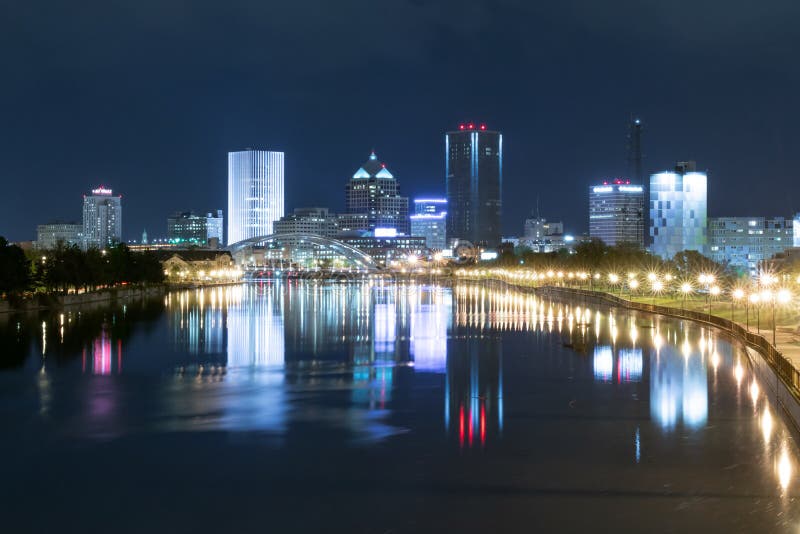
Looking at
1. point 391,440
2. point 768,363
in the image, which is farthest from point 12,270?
point 768,363

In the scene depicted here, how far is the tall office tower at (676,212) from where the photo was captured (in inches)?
5896

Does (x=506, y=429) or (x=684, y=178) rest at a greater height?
(x=684, y=178)

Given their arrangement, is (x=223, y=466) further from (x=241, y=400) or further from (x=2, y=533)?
(x=241, y=400)

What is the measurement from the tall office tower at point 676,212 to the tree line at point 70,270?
8828cm

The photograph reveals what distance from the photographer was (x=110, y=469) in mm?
14570

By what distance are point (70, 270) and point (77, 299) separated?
88.5 inches

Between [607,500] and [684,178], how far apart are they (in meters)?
147

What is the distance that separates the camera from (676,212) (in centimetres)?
15062

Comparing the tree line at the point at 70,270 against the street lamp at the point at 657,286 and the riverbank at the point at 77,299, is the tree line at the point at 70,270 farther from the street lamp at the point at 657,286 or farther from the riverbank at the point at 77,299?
the street lamp at the point at 657,286

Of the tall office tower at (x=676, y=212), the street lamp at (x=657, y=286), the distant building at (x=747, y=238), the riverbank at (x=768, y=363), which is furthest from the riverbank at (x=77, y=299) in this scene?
the distant building at (x=747, y=238)

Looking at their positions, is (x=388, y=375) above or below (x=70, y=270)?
below

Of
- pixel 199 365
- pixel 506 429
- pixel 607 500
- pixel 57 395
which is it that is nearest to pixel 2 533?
pixel 607 500

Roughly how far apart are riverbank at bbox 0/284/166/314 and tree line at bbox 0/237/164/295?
35.3 inches

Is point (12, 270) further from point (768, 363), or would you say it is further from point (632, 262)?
point (632, 262)
